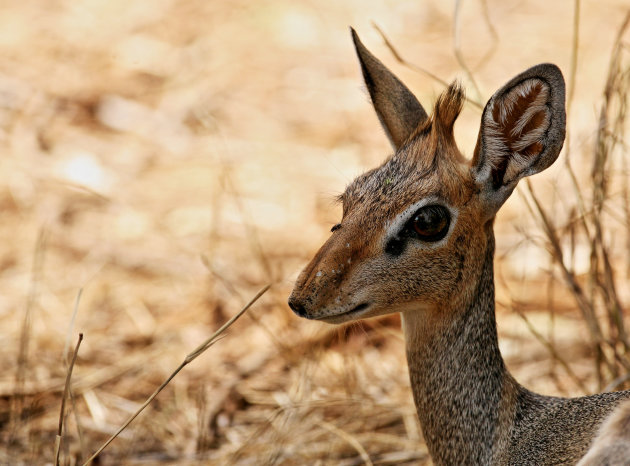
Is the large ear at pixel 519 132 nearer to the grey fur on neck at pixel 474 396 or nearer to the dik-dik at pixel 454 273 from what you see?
the dik-dik at pixel 454 273

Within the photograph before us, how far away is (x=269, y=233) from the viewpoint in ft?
18.2

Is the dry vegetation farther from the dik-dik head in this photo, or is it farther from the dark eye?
the dark eye

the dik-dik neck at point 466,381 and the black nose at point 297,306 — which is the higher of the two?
the dik-dik neck at point 466,381

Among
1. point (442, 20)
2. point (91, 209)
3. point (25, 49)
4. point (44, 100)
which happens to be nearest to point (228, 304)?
point (91, 209)

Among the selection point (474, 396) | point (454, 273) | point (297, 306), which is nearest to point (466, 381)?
point (474, 396)

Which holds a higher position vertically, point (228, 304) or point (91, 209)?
point (228, 304)

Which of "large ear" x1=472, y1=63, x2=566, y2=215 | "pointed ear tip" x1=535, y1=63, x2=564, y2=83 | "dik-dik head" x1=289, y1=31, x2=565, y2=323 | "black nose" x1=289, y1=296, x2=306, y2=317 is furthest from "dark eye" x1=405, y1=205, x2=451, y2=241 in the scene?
"pointed ear tip" x1=535, y1=63, x2=564, y2=83

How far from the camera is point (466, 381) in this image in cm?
280

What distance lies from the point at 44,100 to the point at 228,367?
3091 mm

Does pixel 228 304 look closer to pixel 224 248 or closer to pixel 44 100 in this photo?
pixel 224 248

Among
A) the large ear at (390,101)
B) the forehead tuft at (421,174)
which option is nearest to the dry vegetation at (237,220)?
the large ear at (390,101)

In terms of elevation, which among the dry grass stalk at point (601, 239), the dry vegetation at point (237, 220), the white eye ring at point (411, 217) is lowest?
the dry vegetation at point (237, 220)

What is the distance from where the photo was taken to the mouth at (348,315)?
8.59ft

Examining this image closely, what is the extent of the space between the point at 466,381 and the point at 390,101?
1.00 m
